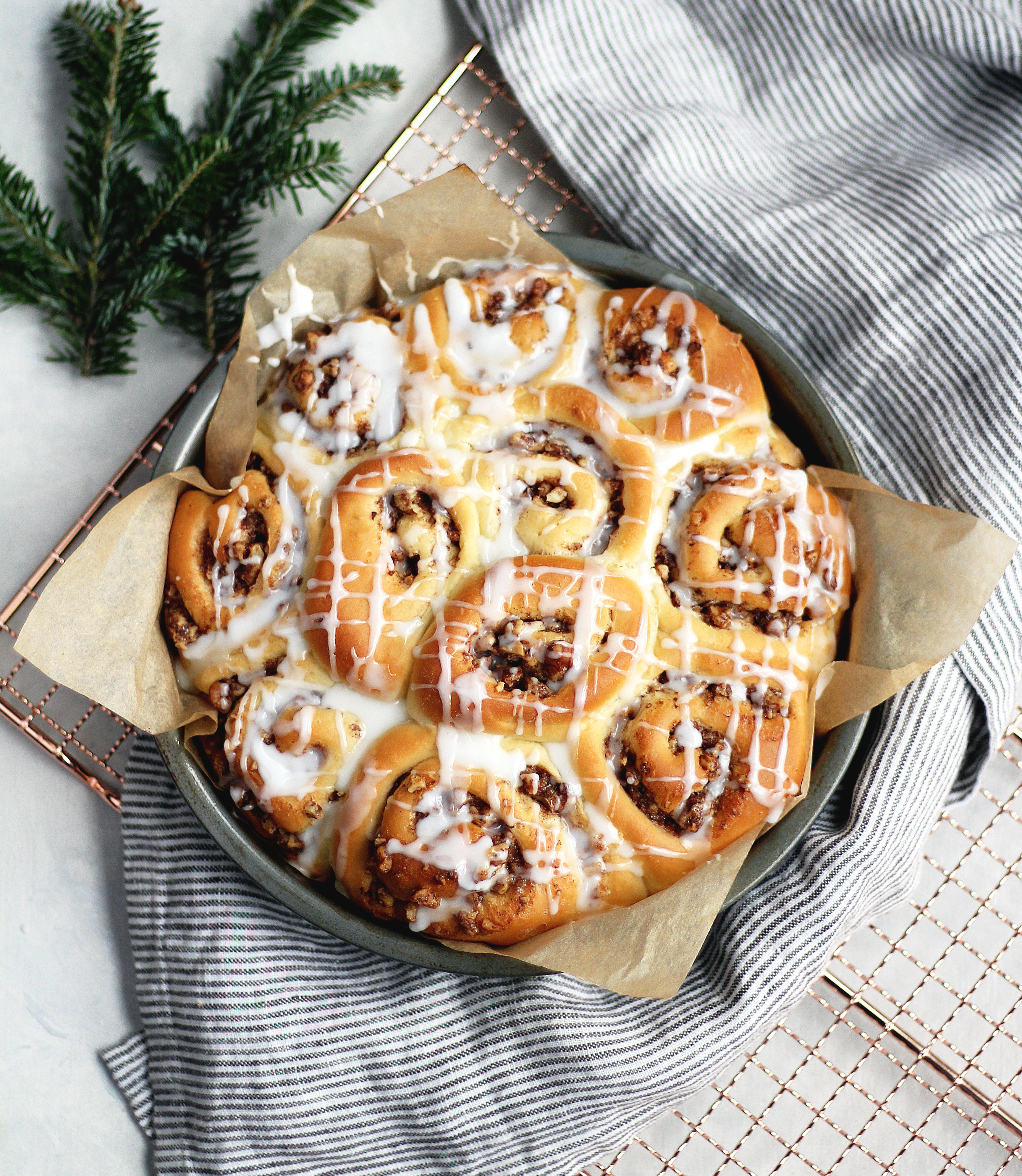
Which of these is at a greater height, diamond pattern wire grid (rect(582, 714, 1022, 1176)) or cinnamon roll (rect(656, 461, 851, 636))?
cinnamon roll (rect(656, 461, 851, 636))

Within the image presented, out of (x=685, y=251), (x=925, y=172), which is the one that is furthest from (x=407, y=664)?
(x=925, y=172)

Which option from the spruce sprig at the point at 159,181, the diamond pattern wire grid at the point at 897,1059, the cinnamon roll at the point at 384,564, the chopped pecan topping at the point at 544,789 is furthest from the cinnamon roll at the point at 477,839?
the spruce sprig at the point at 159,181

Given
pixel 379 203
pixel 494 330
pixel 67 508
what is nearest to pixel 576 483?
pixel 494 330

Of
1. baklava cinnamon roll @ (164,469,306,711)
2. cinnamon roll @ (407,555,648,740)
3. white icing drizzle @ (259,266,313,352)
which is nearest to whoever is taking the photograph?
cinnamon roll @ (407,555,648,740)

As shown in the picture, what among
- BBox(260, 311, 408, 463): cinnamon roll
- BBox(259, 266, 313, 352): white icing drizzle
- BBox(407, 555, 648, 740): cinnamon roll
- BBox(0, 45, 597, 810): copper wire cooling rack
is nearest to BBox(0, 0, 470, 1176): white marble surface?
BBox(0, 45, 597, 810): copper wire cooling rack

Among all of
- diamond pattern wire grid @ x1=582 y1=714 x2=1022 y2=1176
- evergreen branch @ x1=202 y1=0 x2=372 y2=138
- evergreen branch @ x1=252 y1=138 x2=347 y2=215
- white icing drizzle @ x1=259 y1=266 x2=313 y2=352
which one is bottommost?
diamond pattern wire grid @ x1=582 y1=714 x2=1022 y2=1176

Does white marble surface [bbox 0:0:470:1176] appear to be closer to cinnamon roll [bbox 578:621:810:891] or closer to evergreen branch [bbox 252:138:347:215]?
evergreen branch [bbox 252:138:347:215]

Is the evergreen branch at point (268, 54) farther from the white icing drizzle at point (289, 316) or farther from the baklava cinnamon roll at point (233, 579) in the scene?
the baklava cinnamon roll at point (233, 579)
